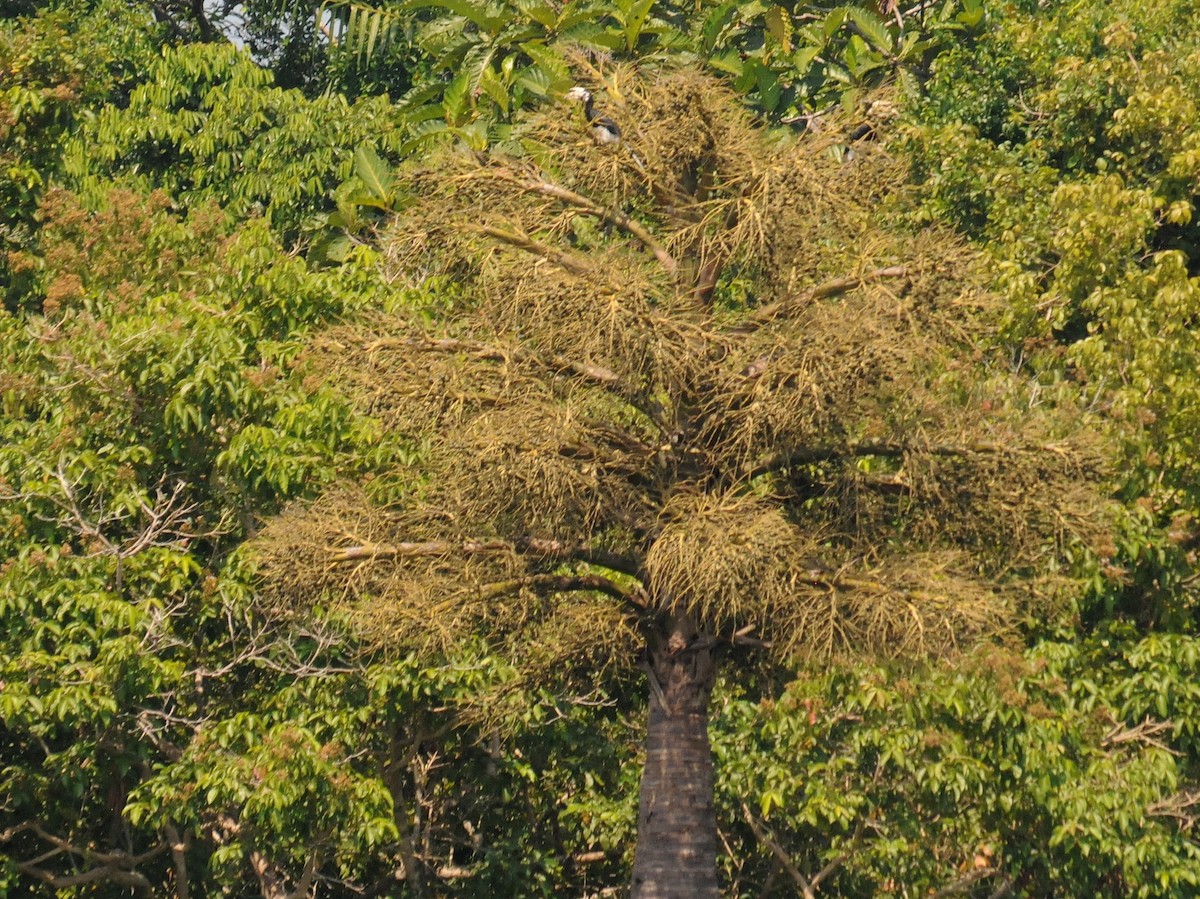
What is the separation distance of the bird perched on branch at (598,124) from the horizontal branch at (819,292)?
1183mm

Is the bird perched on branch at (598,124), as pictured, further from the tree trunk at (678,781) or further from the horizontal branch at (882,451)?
the tree trunk at (678,781)

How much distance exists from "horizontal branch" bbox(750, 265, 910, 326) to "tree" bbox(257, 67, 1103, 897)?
2 centimetres

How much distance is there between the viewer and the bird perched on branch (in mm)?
9672

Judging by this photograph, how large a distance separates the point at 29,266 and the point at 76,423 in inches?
132

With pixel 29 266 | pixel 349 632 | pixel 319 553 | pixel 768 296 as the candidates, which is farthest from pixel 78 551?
pixel 768 296

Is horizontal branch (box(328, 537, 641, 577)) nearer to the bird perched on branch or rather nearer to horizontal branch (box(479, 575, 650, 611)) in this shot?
horizontal branch (box(479, 575, 650, 611))

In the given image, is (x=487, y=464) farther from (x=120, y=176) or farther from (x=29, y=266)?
(x=120, y=176)

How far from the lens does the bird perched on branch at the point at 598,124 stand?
967cm

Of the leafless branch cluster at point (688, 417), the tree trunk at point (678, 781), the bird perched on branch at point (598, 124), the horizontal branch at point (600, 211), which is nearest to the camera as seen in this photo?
the leafless branch cluster at point (688, 417)

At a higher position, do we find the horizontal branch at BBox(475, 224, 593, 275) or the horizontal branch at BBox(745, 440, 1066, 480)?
the horizontal branch at BBox(475, 224, 593, 275)

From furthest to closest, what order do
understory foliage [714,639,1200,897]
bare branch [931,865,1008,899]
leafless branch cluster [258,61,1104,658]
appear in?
bare branch [931,865,1008,899]
understory foliage [714,639,1200,897]
leafless branch cluster [258,61,1104,658]

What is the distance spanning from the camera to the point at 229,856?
1091 centimetres

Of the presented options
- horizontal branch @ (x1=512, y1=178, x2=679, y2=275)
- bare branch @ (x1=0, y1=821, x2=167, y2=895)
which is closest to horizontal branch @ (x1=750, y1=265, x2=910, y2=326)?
horizontal branch @ (x1=512, y1=178, x2=679, y2=275)

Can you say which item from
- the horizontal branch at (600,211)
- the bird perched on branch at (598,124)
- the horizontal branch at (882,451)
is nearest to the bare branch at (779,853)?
the horizontal branch at (882,451)
